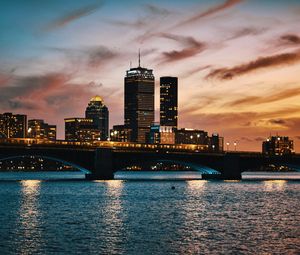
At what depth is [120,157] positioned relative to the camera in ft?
552

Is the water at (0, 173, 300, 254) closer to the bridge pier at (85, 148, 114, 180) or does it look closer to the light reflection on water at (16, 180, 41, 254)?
the light reflection on water at (16, 180, 41, 254)

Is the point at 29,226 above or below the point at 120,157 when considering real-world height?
below

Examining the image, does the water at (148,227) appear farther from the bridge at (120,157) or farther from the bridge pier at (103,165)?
the bridge pier at (103,165)

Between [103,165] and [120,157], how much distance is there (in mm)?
4798

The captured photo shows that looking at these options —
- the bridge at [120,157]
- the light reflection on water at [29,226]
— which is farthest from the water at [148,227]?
the bridge at [120,157]

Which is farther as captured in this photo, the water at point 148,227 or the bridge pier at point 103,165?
the bridge pier at point 103,165

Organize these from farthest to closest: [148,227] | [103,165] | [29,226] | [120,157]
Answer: [120,157] → [103,165] → [29,226] → [148,227]

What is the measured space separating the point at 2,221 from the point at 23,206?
19.9 metres

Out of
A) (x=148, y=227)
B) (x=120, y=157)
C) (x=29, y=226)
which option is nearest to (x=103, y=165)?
(x=120, y=157)

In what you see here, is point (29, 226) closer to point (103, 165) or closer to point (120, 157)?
point (103, 165)

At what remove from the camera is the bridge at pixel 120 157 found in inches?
6043

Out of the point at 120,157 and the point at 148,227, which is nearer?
the point at 148,227

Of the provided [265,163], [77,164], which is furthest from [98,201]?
[265,163]

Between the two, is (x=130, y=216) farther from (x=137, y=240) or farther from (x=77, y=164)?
(x=77, y=164)
